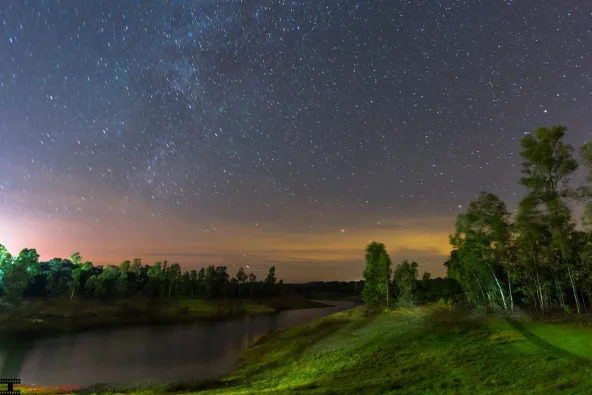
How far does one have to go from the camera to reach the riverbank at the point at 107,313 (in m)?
99.8

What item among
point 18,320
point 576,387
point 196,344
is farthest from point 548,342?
point 18,320

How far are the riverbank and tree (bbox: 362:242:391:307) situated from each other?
62.0m

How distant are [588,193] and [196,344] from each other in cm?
6315

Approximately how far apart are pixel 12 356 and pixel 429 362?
61.6 meters

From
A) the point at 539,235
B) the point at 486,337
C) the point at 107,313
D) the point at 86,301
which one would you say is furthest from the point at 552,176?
the point at 86,301

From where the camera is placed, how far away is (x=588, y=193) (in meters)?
38.5

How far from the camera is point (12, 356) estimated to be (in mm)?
57469

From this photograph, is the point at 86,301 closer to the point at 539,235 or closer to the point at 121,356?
the point at 121,356

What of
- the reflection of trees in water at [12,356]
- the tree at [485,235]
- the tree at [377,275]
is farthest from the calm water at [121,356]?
the tree at [485,235]

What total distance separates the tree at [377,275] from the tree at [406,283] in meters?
4.05

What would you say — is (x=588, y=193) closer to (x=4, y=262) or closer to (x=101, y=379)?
(x=101, y=379)

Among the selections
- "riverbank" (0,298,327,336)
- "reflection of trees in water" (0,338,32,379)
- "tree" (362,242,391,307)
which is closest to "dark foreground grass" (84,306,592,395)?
"reflection of trees in water" (0,338,32,379)

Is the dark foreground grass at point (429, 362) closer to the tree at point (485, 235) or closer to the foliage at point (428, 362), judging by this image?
the foliage at point (428, 362)

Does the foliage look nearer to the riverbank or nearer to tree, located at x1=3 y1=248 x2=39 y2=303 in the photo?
the riverbank
